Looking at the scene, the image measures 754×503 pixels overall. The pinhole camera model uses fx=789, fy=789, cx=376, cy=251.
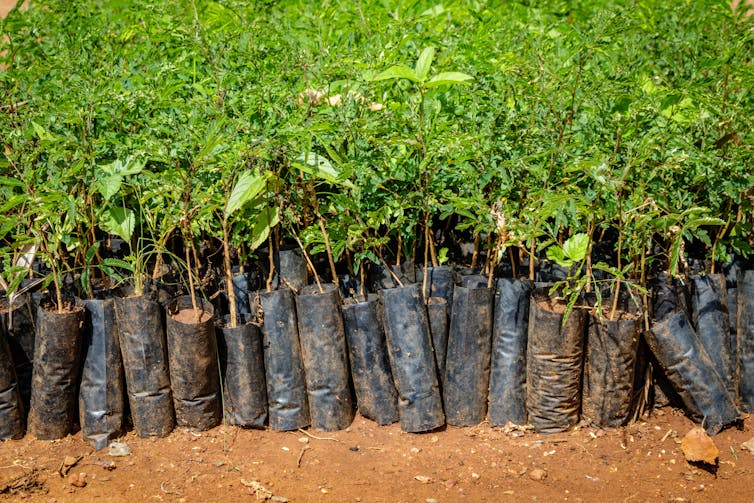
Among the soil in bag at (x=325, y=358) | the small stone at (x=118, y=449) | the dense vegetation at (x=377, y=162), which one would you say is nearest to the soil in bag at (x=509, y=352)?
the dense vegetation at (x=377, y=162)

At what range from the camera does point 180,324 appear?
118 inches

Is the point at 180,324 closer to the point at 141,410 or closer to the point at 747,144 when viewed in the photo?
the point at 141,410

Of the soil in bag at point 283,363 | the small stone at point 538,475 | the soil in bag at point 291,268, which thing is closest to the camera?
the small stone at point 538,475

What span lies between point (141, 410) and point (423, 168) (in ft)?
4.76

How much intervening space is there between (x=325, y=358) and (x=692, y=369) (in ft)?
4.68

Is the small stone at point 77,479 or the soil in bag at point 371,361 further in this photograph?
the soil in bag at point 371,361

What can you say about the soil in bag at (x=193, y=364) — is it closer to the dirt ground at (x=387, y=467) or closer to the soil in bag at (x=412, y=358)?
the dirt ground at (x=387, y=467)

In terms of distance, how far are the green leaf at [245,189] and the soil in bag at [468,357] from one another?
88 cm

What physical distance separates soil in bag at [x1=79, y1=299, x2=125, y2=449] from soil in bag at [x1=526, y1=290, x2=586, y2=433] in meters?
1.63

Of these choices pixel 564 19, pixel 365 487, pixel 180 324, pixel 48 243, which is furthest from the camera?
pixel 564 19

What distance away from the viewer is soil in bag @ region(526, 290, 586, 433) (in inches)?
117

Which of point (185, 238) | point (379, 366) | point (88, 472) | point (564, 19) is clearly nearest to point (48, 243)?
point (185, 238)

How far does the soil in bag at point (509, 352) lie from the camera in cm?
309

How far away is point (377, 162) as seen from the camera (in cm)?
311
